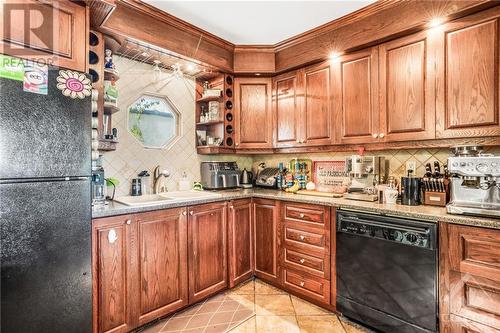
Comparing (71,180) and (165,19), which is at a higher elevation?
(165,19)

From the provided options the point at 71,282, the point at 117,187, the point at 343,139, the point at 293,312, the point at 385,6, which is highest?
the point at 385,6

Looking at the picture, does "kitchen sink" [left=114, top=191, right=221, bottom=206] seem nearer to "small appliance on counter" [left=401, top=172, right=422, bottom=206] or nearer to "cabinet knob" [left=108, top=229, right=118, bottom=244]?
"cabinet knob" [left=108, top=229, right=118, bottom=244]

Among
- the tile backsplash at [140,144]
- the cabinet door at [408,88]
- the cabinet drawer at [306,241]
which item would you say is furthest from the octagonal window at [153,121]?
the cabinet door at [408,88]

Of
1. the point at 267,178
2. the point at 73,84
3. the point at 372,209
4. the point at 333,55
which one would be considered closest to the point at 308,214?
the point at 372,209

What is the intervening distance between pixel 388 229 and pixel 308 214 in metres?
0.65

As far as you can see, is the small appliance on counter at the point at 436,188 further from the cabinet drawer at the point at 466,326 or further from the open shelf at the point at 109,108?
the open shelf at the point at 109,108

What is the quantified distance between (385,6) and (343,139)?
1.08 meters

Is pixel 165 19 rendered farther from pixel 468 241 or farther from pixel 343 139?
pixel 468 241

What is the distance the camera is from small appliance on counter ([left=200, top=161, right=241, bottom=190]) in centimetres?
286

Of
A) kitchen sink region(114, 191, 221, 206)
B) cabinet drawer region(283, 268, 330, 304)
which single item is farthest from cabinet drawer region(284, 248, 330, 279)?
kitchen sink region(114, 191, 221, 206)

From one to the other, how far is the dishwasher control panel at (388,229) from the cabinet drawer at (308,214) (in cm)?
14

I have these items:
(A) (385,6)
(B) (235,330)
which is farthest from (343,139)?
(B) (235,330)

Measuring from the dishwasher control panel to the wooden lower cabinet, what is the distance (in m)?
0.10

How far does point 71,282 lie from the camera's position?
150 cm
